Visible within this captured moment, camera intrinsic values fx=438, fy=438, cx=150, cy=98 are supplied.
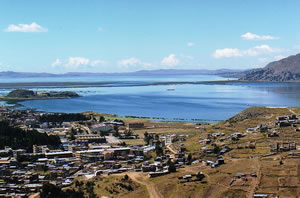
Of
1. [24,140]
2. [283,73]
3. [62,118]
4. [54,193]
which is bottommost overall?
→ [62,118]

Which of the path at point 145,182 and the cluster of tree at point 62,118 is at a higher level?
the path at point 145,182

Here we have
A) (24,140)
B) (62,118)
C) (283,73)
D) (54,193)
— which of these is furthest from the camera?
(283,73)

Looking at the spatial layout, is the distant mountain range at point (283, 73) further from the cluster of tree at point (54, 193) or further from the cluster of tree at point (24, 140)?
the cluster of tree at point (54, 193)

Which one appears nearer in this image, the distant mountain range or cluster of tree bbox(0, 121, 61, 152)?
cluster of tree bbox(0, 121, 61, 152)

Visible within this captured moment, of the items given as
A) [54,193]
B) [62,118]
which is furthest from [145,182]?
[62,118]

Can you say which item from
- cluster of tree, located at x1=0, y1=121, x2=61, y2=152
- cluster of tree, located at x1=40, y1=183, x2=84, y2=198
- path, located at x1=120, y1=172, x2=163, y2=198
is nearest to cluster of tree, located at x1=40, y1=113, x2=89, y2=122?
cluster of tree, located at x1=0, y1=121, x2=61, y2=152

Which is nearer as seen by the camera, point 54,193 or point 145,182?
point 54,193

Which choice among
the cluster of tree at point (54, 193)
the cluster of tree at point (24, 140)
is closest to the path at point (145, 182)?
the cluster of tree at point (54, 193)

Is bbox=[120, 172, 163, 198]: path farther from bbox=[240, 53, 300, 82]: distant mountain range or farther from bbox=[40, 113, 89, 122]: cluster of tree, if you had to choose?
bbox=[240, 53, 300, 82]: distant mountain range

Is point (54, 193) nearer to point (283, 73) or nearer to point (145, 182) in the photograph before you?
point (145, 182)
